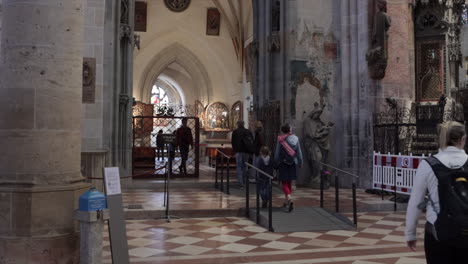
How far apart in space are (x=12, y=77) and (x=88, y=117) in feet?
19.2

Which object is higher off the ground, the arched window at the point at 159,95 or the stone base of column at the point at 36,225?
the arched window at the point at 159,95

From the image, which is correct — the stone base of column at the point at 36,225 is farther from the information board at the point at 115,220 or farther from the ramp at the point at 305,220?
the ramp at the point at 305,220

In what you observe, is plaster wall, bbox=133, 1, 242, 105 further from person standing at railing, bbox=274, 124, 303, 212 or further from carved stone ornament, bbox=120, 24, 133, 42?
person standing at railing, bbox=274, 124, 303, 212

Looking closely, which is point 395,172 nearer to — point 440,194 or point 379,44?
point 379,44

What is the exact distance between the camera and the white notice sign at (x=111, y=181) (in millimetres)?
4809

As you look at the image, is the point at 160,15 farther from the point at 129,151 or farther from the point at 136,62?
the point at 129,151

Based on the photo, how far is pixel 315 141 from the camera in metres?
13.0

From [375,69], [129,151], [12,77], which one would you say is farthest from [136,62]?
[12,77]

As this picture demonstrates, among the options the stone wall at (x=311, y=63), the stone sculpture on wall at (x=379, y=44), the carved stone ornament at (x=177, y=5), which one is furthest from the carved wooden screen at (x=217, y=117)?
the stone sculpture on wall at (x=379, y=44)

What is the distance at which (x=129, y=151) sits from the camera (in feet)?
42.7

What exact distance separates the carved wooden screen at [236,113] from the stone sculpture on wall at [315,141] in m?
16.2

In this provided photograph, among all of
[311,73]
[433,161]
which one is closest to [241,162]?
[311,73]

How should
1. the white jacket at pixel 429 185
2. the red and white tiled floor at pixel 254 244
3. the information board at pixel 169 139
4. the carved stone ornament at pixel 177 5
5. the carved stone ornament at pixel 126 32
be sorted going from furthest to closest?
the carved stone ornament at pixel 177 5 → the information board at pixel 169 139 → the carved stone ornament at pixel 126 32 → the red and white tiled floor at pixel 254 244 → the white jacket at pixel 429 185

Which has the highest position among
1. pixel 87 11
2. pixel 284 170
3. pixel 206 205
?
pixel 87 11
